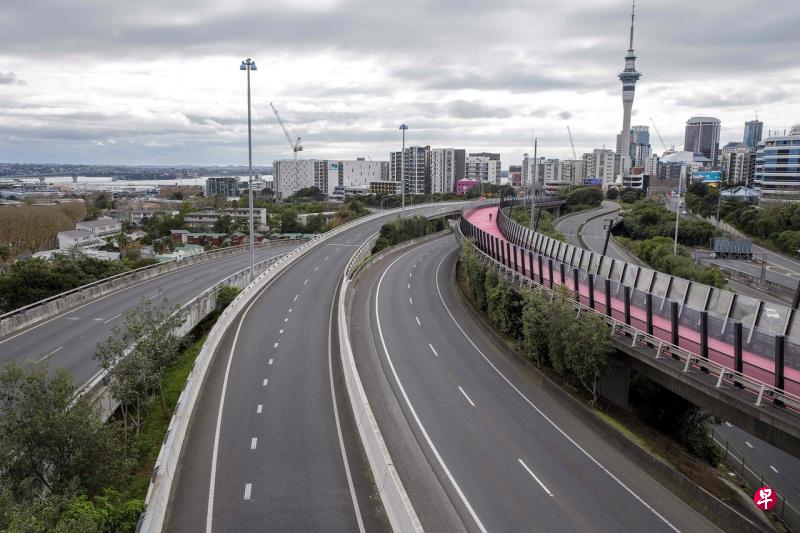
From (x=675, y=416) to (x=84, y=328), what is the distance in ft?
101

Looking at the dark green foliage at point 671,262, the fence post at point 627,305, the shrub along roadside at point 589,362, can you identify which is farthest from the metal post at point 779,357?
the dark green foliage at point 671,262

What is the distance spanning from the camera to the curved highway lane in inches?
643

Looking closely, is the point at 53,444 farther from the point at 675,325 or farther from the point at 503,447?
the point at 675,325

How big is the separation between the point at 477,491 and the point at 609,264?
1482 cm

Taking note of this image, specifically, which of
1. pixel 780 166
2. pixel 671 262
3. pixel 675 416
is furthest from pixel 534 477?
pixel 780 166

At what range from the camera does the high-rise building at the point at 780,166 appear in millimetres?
126812

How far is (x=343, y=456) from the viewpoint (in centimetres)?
1983

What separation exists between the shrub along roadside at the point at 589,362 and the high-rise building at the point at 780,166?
371 ft

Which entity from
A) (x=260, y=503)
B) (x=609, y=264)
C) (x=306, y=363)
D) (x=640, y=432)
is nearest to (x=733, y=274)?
(x=609, y=264)

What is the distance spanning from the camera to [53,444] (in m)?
15.9

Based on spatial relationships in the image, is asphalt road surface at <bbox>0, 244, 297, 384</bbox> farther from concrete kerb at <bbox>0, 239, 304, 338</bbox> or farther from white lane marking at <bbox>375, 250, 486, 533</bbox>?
white lane marking at <bbox>375, 250, 486, 533</bbox>

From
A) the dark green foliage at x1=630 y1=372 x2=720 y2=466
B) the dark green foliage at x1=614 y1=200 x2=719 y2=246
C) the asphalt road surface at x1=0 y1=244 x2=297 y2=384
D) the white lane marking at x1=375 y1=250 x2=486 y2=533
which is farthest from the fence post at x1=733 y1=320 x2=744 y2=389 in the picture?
the dark green foliage at x1=614 y1=200 x2=719 y2=246

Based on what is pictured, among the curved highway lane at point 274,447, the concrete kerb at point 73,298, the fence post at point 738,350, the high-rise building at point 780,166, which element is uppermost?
the high-rise building at point 780,166

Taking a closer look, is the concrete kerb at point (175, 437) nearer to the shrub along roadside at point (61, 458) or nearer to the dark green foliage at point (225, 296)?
the shrub along roadside at point (61, 458)
